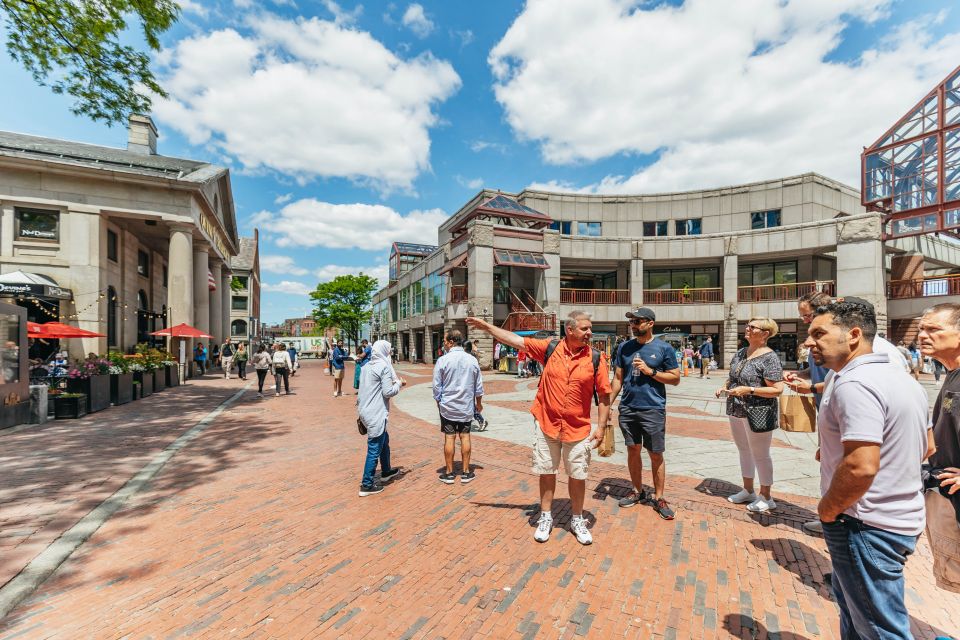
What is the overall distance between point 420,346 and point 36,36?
2986 cm

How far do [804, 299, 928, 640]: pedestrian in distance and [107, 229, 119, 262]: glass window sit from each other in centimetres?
2574

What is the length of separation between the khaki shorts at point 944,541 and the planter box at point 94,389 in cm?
1358

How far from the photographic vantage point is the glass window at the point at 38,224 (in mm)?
17328

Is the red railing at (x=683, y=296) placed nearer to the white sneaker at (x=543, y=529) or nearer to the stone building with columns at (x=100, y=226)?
the stone building with columns at (x=100, y=226)

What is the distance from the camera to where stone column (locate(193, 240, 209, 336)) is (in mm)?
22594

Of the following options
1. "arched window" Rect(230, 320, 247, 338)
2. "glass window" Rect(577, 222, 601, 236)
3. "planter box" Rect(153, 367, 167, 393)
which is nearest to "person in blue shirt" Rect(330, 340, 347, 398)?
"planter box" Rect(153, 367, 167, 393)

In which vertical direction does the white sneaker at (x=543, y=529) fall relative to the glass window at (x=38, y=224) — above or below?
below

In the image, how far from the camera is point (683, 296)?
2861 cm

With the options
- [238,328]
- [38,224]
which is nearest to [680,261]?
[38,224]

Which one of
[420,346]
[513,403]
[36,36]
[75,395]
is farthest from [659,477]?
[420,346]

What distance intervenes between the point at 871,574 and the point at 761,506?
287 centimetres

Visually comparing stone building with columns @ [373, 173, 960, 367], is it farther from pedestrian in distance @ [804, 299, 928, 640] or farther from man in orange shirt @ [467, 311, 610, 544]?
pedestrian in distance @ [804, 299, 928, 640]

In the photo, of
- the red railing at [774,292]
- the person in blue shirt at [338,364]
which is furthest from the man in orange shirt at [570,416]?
the red railing at [774,292]

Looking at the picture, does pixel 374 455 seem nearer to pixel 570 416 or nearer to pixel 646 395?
pixel 570 416
